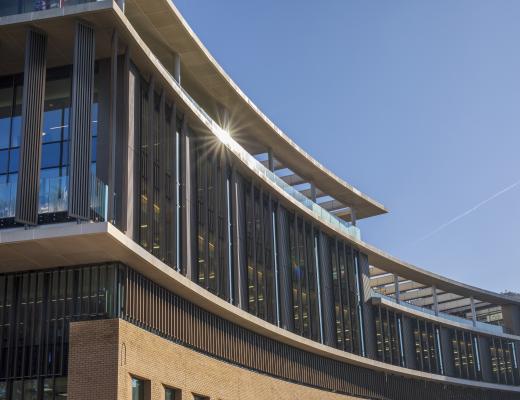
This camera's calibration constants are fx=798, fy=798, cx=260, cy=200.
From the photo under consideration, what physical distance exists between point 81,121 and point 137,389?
406 inches

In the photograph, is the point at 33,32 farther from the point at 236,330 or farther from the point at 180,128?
the point at 236,330

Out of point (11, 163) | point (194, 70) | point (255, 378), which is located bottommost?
point (255, 378)

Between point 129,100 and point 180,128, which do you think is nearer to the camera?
point 129,100

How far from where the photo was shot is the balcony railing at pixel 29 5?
3130 cm

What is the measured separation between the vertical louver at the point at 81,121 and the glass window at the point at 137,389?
6.53m

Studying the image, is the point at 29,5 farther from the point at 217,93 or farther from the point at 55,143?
the point at 217,93

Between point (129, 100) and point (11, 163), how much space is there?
5352mm

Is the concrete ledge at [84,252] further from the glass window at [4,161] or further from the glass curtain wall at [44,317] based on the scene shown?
the glass window at [4,161]

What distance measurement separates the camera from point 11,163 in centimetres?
3192

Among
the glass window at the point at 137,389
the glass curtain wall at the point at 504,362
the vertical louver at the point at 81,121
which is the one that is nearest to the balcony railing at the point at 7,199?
the vertical louver at the point at 81,121

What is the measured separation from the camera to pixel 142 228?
1281 inches

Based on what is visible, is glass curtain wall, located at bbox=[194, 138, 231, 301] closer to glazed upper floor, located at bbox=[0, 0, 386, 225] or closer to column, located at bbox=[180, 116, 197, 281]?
column, located at bbox=[180, 116, 197, 281]

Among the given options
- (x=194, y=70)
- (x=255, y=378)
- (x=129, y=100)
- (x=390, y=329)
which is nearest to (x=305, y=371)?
(x=255, y=378)

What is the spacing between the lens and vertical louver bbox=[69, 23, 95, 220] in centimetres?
2889
